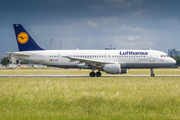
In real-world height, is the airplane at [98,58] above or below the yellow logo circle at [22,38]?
below

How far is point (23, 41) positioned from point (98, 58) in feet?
40.7

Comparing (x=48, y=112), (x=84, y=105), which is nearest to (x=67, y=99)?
(x=84, y=105)

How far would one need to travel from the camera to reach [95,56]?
3303cm

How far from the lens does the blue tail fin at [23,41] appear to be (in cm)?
3491

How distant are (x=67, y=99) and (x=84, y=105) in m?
1.66

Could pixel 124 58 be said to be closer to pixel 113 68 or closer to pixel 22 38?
pixel 113 68

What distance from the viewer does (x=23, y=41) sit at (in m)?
35.0

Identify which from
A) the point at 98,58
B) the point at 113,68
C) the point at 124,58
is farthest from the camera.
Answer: the point at 98,58

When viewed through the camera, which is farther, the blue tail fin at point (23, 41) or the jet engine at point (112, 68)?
the blue tail fin at point (23, 41)

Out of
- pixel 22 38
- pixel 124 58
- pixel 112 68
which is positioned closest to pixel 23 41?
pixel 22 38

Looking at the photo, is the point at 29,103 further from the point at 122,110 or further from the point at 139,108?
the point at 139,108

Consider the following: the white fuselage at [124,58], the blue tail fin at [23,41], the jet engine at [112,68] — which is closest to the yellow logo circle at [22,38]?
the blue tail fin at [23,41]

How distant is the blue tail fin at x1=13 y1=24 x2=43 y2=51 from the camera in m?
34.9

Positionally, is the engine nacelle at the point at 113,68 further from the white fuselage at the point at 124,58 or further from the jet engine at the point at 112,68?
the white fuselage at the point at 124,58
